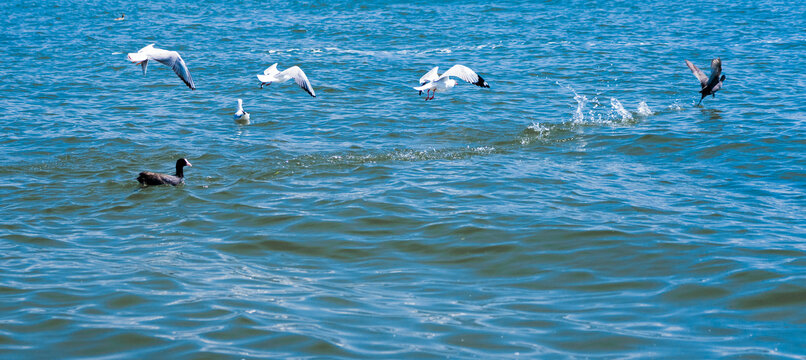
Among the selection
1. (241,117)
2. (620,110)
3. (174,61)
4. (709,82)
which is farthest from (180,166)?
(709,82)

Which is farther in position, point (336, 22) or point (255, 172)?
point (336, 22)

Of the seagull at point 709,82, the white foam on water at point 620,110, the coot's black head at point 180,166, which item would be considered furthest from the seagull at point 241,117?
the seagull at point 709,82

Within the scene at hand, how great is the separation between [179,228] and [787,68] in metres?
15.2

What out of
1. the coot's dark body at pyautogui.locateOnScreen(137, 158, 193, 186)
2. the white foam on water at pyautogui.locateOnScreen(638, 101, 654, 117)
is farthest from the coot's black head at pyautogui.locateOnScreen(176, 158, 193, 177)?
the white foam on water at pyautogui.locateOnScreen(638, 101, 654, 117)

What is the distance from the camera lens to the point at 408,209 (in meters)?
9.48

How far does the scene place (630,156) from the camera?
12211 mm

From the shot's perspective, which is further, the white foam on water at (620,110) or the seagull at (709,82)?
the seagull at (709,82)

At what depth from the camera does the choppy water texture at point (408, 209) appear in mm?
6121

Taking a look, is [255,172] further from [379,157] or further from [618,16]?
[618,16]

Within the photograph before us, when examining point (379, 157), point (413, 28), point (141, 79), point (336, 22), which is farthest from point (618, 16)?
point (379, 157)

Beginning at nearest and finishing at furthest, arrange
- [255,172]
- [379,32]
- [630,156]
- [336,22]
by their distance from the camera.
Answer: [255,172]
[630,156]
[379,32]
[336,22]

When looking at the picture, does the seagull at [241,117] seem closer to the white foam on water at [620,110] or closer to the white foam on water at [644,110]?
the white foam on water at [620,110]

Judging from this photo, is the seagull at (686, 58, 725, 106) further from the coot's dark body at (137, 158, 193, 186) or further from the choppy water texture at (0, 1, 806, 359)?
the coot's dark body at (137, 158, 193, 186)

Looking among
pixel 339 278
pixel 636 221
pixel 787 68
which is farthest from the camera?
pixel 787 68
